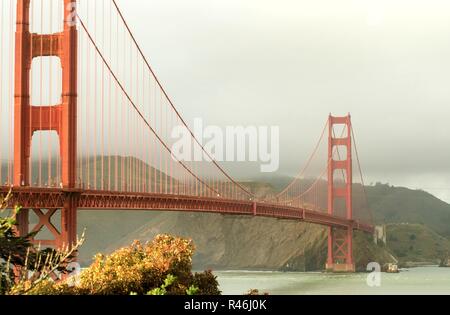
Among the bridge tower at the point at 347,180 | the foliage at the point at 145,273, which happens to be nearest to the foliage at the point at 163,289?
the foliage at the point at 145,273

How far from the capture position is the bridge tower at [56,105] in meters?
41.3

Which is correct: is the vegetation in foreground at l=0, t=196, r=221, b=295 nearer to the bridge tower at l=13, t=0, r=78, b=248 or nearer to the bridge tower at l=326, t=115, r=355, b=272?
the bridge tower at l=13, t=0, r=78, b=248

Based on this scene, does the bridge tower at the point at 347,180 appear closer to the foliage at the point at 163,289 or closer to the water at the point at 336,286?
the water at the point at 336,286

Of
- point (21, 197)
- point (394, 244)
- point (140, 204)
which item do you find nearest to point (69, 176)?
point (21, 197)

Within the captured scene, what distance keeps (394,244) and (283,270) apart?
24864 mm

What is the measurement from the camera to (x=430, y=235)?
189m

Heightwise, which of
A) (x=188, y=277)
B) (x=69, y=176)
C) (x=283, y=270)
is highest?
(x=69, y=176)

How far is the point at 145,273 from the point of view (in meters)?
23.2

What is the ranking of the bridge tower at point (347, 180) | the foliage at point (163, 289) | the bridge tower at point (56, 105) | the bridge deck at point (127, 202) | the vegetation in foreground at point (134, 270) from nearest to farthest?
1. the foliage at point (163, 289)
2. the vegetation in foreground at point (134, 270)
3. the bridge deck at point (127, 202)
4. the bridge tower at point (56, 105)
5. the bridge tower at point (347, 180)

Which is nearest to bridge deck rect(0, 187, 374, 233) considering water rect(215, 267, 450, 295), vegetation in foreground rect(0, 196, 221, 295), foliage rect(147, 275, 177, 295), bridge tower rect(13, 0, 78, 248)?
bridge tower rect(13, 0, 78, 248)

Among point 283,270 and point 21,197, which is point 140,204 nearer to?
point 21,197

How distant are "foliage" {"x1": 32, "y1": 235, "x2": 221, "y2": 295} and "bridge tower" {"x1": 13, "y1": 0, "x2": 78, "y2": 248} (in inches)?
608

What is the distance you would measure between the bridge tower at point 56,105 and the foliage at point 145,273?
50.7 feet

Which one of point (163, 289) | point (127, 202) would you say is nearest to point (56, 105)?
point (127, 202)
